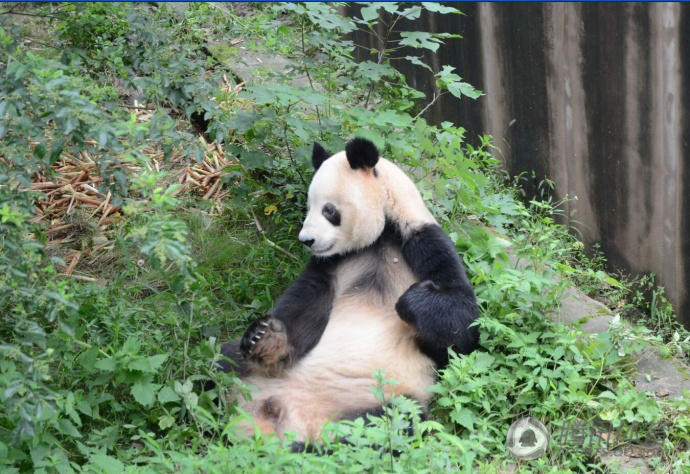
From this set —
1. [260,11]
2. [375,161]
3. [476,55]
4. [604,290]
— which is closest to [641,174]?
[604,290]

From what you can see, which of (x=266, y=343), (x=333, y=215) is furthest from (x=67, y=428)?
(x=333, y=215)

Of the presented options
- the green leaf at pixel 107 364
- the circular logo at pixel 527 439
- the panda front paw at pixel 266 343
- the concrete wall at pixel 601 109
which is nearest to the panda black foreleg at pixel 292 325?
the panda front paw at pixel 266 343

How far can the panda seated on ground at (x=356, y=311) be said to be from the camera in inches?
183

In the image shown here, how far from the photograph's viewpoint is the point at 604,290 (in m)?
6.34

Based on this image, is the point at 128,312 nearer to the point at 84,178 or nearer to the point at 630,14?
the point at 84,178

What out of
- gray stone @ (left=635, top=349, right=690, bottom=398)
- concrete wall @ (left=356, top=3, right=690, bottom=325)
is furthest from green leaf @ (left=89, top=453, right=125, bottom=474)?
concrete wall @ (left=356, top=3, right=690, bottom=325)

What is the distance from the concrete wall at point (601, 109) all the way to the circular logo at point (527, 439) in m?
2.12

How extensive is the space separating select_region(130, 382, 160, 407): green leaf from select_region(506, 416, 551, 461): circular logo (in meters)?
1.78

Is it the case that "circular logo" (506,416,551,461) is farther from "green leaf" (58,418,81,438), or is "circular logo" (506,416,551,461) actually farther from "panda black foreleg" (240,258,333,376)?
"green leaf" (58,418,81,438)

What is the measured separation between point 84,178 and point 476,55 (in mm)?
3270

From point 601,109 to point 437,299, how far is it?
2375 millimetres

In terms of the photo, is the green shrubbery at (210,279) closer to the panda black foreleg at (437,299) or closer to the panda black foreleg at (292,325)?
the panda black foreleg at (437,299)

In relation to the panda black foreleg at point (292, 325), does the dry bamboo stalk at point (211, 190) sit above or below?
below

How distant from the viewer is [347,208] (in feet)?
16.3
